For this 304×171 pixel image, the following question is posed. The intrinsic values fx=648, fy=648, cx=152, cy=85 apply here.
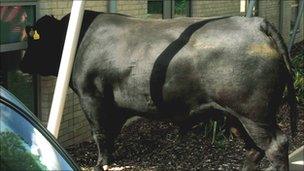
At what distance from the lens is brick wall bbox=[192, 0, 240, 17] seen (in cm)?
1255

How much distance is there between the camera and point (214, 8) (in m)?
13.7

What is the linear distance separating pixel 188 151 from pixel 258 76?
8.53 feet

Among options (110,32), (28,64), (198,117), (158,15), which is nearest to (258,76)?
(198,117)

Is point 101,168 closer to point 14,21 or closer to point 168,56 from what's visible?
point 168,56

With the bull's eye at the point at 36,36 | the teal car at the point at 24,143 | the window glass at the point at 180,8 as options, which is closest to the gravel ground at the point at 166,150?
the bull's eye at the point at 36,36

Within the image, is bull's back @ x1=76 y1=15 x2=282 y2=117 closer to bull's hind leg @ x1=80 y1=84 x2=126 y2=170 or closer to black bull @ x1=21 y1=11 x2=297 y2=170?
black bull @ x1=21 y1=11 x2=297 y2=170

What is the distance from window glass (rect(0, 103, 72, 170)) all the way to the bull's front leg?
345 centimetres

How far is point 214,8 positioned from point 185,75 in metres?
8.02

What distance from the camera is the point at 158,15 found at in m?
11.0

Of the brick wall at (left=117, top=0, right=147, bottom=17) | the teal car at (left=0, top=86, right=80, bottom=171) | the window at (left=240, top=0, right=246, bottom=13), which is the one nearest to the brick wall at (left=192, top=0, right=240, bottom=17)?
the window at (left=240, top=0, right=246, bottom=13)

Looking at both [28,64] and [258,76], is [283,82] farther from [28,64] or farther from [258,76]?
[28,64]

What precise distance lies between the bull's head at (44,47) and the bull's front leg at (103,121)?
2.31 ft

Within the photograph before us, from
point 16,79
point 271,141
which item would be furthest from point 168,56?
point 16,79

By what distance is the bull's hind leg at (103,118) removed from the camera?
6.40 meters
